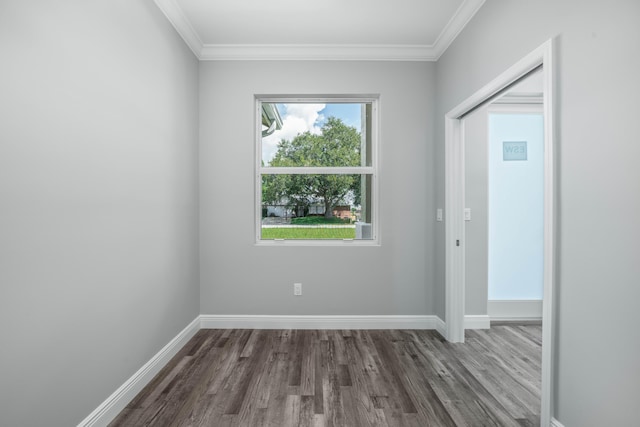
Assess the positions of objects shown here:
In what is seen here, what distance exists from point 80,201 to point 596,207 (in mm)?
2337

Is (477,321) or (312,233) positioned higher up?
(312,233)

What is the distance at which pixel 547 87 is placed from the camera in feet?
5.54

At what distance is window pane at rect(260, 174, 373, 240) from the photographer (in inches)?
135

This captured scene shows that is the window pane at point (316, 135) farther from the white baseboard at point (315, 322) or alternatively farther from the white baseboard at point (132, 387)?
the white baseboard at point (132, 387)

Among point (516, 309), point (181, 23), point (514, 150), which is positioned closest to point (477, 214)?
point (514, 150)

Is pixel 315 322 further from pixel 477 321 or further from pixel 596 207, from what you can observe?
pixel 596 207

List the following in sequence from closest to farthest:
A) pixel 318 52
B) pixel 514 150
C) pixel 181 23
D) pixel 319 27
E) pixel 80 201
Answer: pixel 80 201 < pixel 181 23 < pixel 319 27 < pixel 318 52 < pixel 514 150

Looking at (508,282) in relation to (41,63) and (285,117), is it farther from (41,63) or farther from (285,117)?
(41,63)

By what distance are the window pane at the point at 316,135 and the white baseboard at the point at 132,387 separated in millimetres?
1824

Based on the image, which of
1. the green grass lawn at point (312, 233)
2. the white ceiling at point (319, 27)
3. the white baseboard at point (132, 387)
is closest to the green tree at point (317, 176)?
the green grass lawn at point (312, 233)

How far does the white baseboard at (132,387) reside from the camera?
1.76 m

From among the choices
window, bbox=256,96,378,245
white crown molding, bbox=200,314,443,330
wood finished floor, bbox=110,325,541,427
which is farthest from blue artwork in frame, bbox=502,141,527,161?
white crown molding, bbox=200,314,443,330

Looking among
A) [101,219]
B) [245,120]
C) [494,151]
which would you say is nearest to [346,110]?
[245,120]

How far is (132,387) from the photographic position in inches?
81.6
